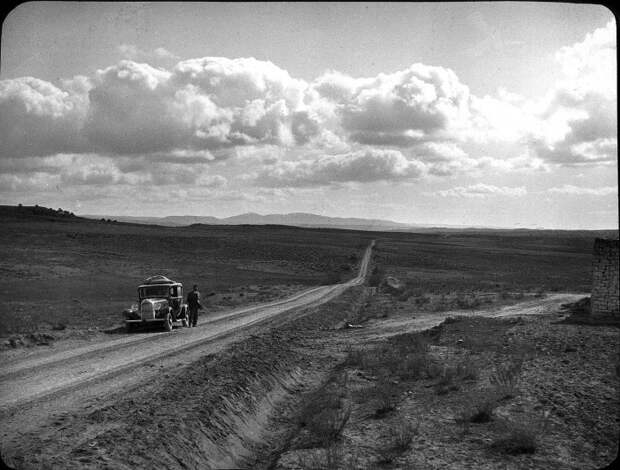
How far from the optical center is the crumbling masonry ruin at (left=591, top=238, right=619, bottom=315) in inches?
760

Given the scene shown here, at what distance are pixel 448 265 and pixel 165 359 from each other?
217 feet

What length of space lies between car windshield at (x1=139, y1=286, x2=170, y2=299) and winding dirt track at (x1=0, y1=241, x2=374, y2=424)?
189cm

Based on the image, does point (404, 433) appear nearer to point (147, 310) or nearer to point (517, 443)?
point (517, 443)

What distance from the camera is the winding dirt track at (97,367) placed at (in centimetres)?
1091

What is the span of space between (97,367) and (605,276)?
18.0m

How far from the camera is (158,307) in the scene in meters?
22.8

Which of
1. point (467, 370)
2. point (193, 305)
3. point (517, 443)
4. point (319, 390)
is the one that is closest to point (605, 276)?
point (467, 370)

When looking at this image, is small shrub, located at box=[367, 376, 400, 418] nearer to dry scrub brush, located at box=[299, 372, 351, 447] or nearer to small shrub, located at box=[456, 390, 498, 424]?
dry scrub brush, located at box=[299, 372, 351, 447]

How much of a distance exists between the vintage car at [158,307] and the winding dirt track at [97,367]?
0.83m

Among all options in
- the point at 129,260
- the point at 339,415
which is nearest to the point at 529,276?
the point at 129,260

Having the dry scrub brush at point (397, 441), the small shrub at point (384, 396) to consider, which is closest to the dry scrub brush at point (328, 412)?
the small shrub at point (384, 396)

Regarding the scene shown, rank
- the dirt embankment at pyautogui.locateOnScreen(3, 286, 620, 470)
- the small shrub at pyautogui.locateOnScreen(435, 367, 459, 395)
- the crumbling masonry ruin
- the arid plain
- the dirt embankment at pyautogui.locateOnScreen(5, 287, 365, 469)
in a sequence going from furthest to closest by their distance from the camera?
the crumbling masonry ruin < the small shrub at pyautogui.locateOnScreen(435, 367, 459, 395) < the arid plain < the dirt embankment at pyautogui.locateOnScreen(3, 286, 620, 470) < the dirt embankment at pyautogui.locateOnScreen(5, 287, 365, 469)

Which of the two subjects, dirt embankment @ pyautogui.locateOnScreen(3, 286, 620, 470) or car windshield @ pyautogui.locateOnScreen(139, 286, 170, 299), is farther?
car windshield @ pyautogui.locateOnScreen(139, 286, 170, 299)

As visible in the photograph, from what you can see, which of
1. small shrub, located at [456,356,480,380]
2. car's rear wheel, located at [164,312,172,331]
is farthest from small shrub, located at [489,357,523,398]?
car's rear wheel, located at [164,312,172,331]
